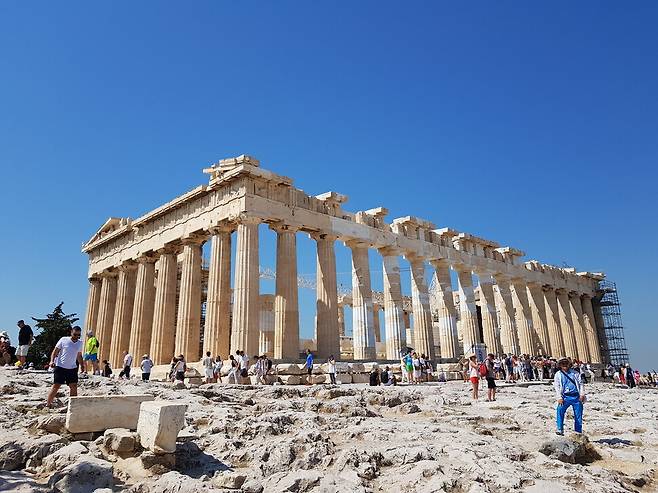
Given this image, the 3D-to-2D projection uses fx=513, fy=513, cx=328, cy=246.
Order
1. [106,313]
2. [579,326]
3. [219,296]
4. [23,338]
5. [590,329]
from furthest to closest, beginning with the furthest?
[590,329], [579,326], [106,313], [219,296], [23,338]

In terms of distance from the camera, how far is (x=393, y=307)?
Result: 3052cm

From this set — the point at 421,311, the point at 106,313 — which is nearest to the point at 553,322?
the point at 421,311

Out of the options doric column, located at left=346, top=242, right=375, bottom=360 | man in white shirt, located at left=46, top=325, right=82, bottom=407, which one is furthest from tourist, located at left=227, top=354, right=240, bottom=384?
man in white shirt, located at left=46, top=325, right=82, bottom=407

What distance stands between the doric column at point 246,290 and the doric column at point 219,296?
3.53 ft

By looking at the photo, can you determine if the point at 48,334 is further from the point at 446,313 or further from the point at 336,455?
the point at 336,455

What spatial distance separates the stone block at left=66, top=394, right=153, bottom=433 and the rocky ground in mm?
223

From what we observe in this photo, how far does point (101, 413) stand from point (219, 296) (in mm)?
16289

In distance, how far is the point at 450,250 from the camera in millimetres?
35000

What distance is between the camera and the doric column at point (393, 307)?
98.5 ft

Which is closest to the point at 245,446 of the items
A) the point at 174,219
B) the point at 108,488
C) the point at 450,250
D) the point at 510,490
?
the point at 108,488

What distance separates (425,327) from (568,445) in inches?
973

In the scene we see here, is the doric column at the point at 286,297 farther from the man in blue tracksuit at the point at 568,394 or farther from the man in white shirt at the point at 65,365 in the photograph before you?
the man in blue tracksuit at the point at 568,394

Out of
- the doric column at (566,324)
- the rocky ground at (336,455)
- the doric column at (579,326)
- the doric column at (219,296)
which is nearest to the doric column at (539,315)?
the doric column at (566,324)

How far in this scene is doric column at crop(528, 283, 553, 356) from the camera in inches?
1594
